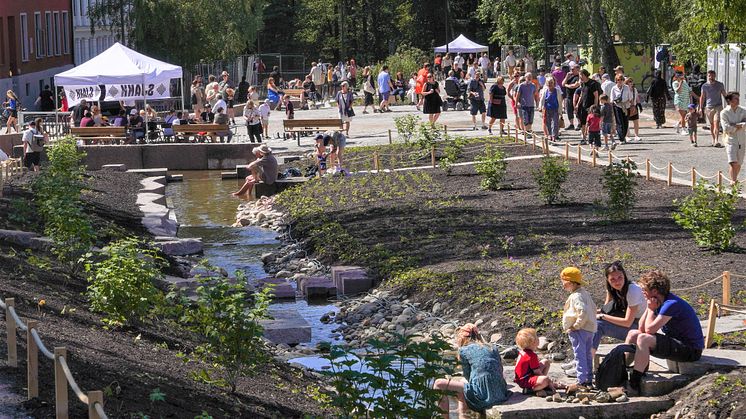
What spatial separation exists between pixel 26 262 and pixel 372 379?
8337mm

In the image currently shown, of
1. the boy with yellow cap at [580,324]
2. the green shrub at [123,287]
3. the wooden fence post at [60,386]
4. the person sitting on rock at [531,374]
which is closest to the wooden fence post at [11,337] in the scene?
the wooden fence post at [60,386]

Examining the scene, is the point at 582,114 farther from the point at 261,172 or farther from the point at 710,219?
the point at 710,219

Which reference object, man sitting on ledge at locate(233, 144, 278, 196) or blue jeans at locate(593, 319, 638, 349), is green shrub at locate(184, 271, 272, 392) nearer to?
blue jeans at locate(593, 319, 638, 349)

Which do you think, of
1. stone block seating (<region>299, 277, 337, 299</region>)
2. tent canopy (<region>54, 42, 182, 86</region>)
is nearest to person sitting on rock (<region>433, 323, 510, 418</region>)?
stone block seating (<region>299, 277, 337, 299</region>)

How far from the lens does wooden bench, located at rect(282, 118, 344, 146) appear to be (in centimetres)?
3803

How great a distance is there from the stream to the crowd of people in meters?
4.74

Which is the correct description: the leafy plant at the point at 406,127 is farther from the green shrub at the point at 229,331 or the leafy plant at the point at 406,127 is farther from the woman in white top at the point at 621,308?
the green shrub at the point at 229,331

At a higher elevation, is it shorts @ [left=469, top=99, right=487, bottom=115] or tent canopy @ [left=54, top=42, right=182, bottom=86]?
tent canopy @ [left=54, top=42, right=182, bottom=86]

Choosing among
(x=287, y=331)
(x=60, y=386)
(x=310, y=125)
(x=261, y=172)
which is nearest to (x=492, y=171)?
(x=261, y=172)

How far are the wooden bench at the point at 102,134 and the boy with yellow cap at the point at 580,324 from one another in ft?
85.1

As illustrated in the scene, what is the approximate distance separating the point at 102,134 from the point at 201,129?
257 centimetres

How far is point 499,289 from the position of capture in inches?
637

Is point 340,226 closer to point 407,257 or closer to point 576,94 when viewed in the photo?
point 407,257

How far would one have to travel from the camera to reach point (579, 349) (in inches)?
458
